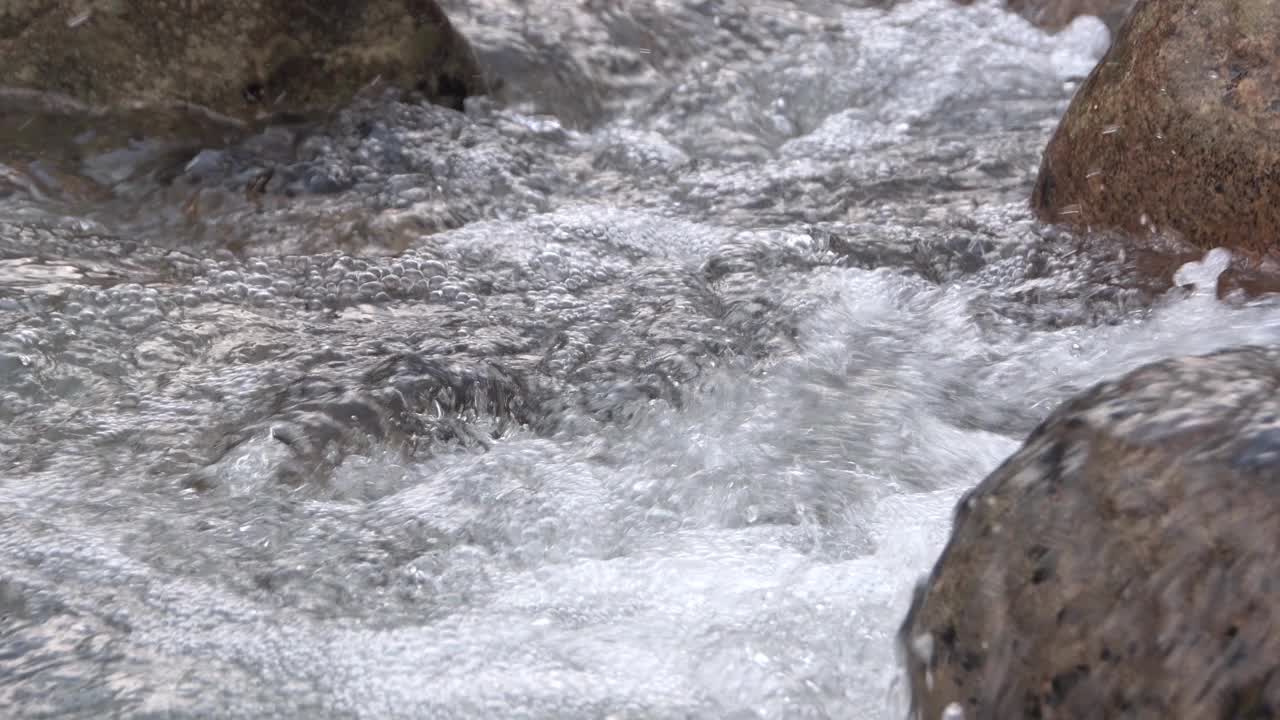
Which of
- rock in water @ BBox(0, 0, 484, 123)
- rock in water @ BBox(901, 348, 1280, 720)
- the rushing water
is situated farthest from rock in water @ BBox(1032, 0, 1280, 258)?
rock in water @ BBox(0, 0, 484, 123)

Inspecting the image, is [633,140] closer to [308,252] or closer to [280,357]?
[308,252]

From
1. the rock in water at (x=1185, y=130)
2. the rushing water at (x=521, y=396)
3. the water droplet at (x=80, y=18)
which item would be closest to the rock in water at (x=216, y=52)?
the water droplet at (x=80, y=18)

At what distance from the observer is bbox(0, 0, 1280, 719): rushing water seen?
6.86 feet

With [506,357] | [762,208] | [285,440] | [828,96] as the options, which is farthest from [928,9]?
[285,440]

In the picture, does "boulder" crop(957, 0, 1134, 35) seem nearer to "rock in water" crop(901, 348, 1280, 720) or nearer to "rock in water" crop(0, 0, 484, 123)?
"rock in water" crop(0, 0, 484, 123)

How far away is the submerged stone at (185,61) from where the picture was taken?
13.9ft

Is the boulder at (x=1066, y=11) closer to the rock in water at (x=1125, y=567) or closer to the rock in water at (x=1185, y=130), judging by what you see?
the rock in water at (x=1185, y=130)

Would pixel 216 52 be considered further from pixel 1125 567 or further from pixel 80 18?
pixel 1125 567

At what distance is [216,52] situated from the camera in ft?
14.2

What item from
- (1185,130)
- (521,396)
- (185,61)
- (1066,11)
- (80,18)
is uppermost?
(1185,130)

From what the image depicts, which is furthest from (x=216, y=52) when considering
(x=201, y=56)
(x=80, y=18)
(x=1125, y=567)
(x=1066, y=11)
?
(x=1066, y=11)

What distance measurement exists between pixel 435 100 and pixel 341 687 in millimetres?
3068

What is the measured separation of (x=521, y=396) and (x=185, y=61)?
220 cm

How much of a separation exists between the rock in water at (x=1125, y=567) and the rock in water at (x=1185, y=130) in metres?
1.54
